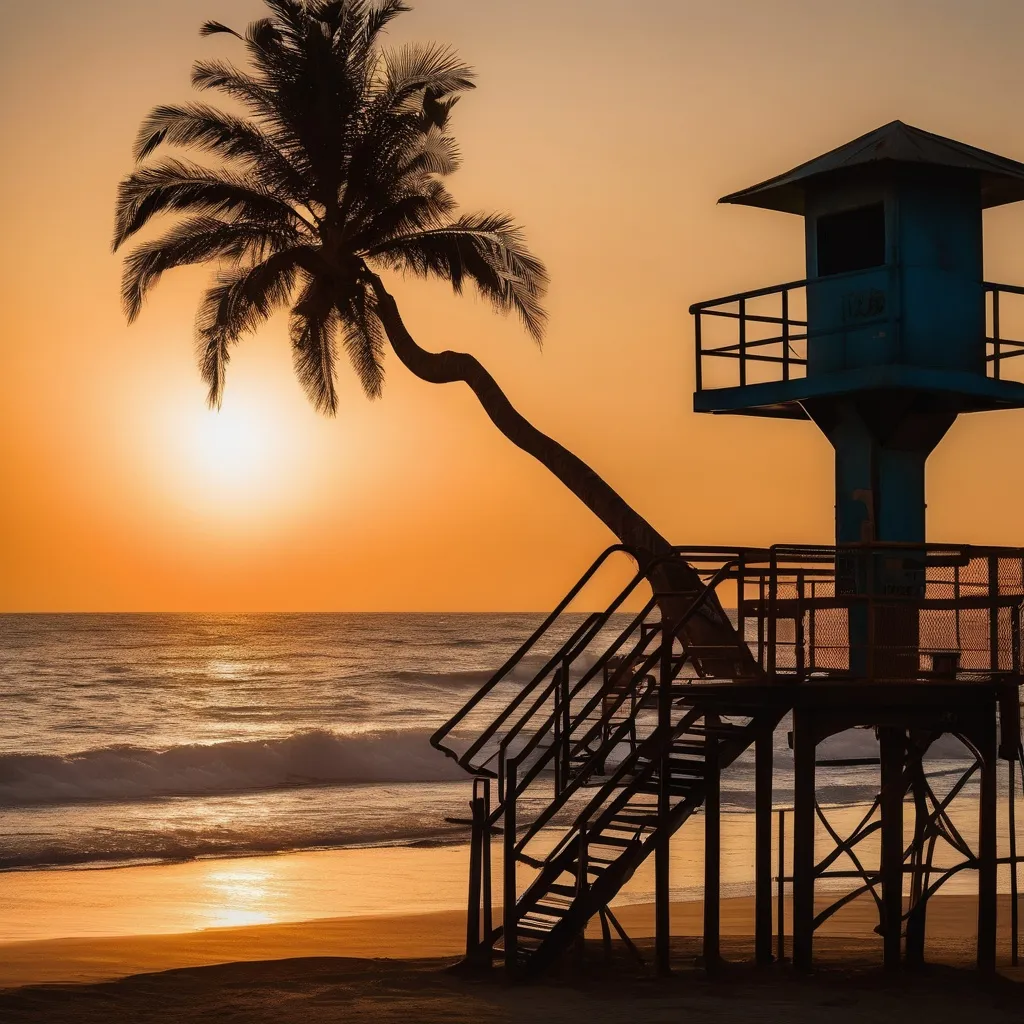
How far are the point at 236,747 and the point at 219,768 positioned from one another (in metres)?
3.85

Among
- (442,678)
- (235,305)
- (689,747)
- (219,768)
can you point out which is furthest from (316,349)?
(442,678)

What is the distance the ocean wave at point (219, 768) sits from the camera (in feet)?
143

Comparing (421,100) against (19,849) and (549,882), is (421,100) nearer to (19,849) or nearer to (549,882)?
(549,882)

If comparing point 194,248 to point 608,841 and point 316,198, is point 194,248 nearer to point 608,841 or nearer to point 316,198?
point 316,198

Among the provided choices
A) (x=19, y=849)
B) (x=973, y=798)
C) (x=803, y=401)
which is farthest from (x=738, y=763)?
(x=803, y=401)

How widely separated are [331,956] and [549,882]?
397 centimetres

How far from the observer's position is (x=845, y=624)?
1650 centimetres

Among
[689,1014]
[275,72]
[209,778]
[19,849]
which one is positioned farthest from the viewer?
[209,778]

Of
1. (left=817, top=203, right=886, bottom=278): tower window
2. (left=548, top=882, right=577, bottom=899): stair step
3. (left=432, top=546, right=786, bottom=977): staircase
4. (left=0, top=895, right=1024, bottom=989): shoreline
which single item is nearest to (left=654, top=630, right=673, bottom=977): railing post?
(left=432, top=546, right=786, bottom=977): staircase

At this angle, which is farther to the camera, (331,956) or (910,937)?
(331,956)

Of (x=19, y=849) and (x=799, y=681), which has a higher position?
(x=799, y=681)

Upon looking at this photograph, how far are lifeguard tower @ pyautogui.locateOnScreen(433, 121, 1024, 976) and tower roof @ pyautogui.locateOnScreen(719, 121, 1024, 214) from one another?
0.12ft

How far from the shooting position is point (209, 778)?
46.9 metres

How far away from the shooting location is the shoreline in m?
17.7
